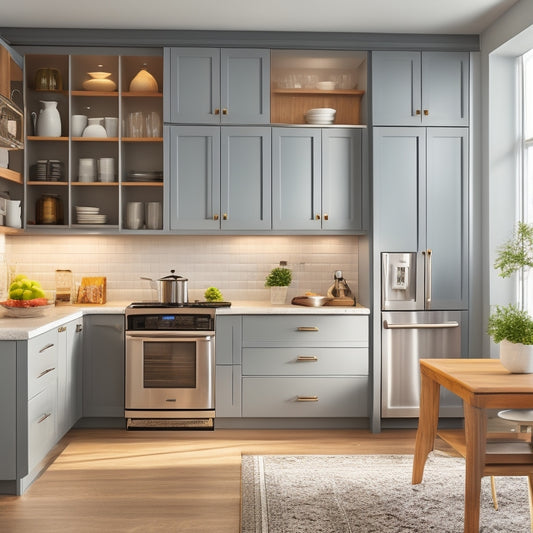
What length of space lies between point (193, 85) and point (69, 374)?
93.2 inches

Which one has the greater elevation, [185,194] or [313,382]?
[185,194]

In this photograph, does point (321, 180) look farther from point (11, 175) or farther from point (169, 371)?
Result: point (11, 175)

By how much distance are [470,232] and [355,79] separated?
5.27 feet

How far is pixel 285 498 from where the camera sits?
11.2ft

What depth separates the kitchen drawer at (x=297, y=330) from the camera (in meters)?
4.77

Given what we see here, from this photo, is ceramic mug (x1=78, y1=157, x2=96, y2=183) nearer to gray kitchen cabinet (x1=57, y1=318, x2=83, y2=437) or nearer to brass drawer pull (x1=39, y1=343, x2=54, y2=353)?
gray kitchen cabinet (x1=57, y1=318, x2=83, y2=437)

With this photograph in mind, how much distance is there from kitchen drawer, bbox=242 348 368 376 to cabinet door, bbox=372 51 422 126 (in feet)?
5.90

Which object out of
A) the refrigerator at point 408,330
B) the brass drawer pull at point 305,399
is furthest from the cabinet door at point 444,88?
the brass drawer pull at point 305,399

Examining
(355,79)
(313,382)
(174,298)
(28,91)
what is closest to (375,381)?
(313,382)

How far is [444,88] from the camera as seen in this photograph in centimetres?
491

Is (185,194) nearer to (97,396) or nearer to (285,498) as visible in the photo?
(97,396)

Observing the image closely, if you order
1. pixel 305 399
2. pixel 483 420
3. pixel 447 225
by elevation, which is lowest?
pixel 305 399

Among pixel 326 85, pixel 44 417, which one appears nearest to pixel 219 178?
pixel 326 85

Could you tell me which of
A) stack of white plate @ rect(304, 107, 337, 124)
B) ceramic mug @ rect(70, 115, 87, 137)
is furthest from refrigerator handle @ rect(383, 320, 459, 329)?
ceramic mug @ rect(70, 115, 87, 137)
